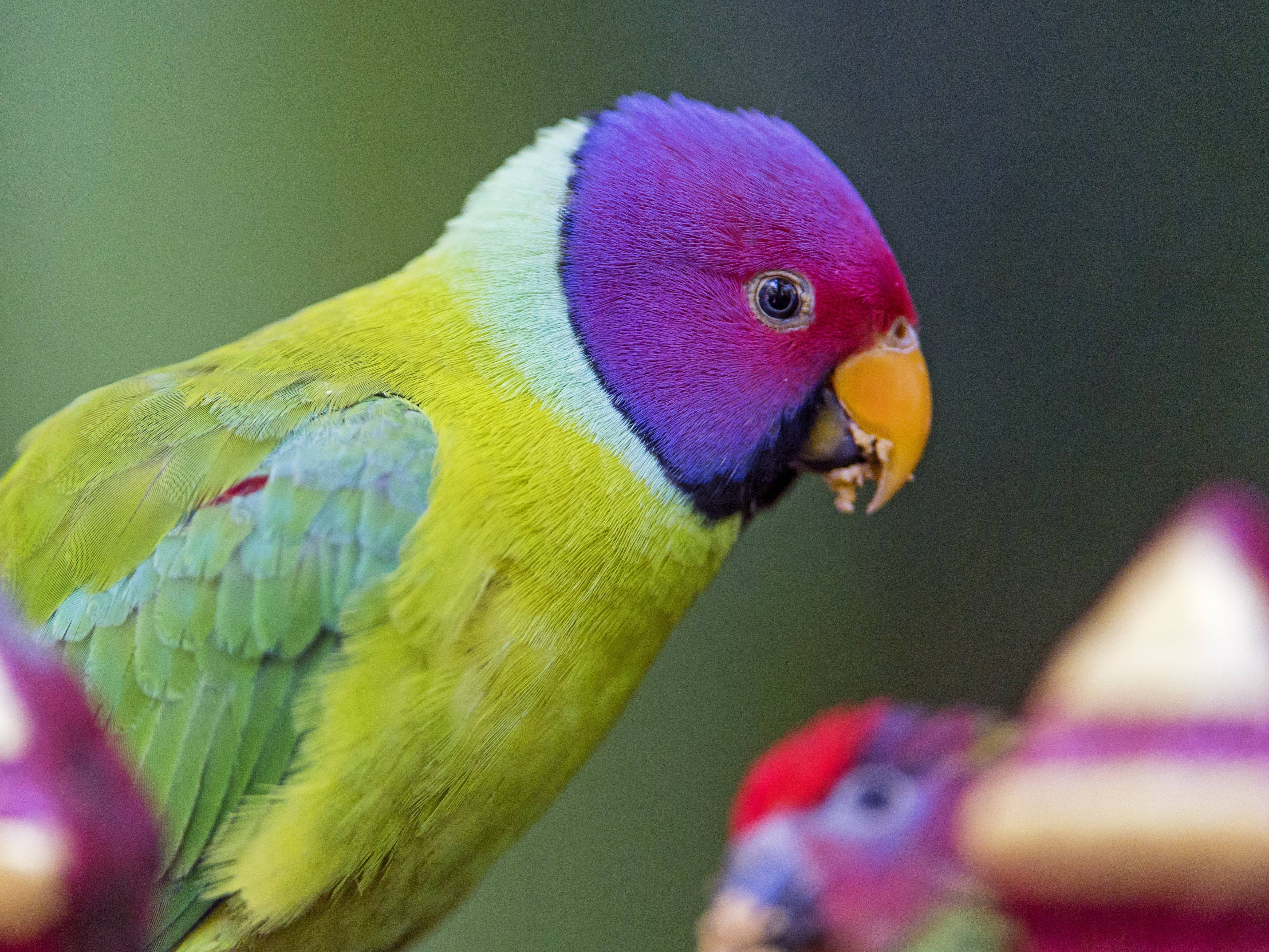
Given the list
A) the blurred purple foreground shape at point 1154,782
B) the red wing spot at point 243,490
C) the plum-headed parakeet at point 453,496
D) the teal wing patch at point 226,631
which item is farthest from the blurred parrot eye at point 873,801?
the red wing spot at point 243,490

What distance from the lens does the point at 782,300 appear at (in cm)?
93

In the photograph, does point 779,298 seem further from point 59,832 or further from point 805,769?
point 59,832

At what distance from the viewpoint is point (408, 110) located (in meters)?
1.55

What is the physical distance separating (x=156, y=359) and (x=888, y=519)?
1.08 meters

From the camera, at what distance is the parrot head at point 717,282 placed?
2.97 ft

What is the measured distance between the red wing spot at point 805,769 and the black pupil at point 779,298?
1.11 feet

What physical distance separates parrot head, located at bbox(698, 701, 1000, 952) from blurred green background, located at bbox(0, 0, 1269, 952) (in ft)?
1.79

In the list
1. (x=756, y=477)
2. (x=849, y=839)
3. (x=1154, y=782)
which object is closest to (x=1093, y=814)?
(x=1154, y=782)

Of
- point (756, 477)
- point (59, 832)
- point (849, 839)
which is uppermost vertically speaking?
point (756, 477)

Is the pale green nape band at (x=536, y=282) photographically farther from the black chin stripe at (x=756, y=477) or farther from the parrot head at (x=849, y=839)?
the parrot head at (x=849, y=839)

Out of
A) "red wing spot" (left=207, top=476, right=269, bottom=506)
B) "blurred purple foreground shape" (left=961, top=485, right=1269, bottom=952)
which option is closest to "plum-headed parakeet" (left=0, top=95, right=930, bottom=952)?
"red wing spot" (left=207, top=476, right=269, bottom=506)

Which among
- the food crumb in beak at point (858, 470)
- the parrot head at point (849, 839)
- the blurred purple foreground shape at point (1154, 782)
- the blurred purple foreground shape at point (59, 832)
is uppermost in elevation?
the food crumb in beak at point (858, 470)

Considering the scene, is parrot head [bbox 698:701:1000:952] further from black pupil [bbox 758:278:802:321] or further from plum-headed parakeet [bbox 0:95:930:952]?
black pupil [bbox 758:278:802:321]

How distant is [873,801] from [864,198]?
0.86 meters
